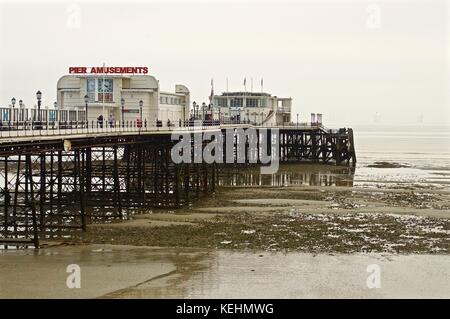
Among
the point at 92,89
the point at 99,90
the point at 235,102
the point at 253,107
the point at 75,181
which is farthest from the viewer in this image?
the point at 235,102

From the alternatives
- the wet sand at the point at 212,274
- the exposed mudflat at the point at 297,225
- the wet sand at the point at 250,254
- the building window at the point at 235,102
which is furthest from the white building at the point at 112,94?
the building window at the point at 235,102

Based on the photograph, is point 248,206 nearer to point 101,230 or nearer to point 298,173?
point 101,230

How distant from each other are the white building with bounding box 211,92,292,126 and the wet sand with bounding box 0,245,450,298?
58056 mm

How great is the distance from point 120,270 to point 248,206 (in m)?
Result: 15.0

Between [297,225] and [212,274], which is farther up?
[297,225]

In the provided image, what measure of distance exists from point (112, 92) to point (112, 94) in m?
0.13

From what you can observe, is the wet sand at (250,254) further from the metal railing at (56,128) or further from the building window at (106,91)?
the building window at (106,91)

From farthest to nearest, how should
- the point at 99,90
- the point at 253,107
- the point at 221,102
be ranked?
1. the point at 221,102
2. the point at 253,107
3. the point at 99,90

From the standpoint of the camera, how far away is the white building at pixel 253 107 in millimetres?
81438

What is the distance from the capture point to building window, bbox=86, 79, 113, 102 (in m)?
44.3

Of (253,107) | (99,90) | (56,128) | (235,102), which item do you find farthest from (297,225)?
(235,102)

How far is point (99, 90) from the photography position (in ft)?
147

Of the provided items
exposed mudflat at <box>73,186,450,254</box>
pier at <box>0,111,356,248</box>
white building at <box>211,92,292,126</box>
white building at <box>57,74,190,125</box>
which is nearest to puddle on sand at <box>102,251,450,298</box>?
exposed mudflat at <box>73,186,450,254</box>

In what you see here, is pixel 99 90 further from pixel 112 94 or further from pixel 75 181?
pixel 75 181
